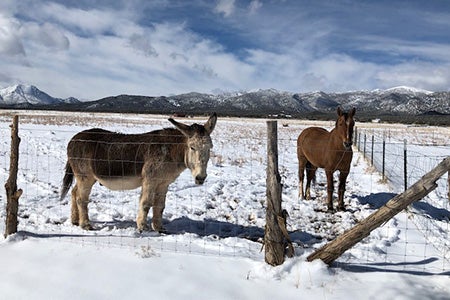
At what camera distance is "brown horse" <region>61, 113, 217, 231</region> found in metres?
6.74

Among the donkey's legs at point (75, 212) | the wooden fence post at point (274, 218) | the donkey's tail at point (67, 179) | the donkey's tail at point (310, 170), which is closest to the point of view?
the wooden fence post at point (274, 218)

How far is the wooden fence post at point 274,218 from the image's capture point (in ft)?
16.4

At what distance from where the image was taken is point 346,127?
8.72 meters

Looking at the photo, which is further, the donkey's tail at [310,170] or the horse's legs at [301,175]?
the donkey's tail at [310,170]

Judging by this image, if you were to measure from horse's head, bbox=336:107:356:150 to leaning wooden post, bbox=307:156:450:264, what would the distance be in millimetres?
4051

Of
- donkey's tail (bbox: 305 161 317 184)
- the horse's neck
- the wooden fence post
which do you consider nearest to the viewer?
the wooden fence post

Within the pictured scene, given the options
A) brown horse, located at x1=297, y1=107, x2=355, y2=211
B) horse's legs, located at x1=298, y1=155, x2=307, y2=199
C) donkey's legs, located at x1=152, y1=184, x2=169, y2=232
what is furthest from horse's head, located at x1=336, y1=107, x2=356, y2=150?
donkey's legs, located at x1=152, y1=184, x2=169, y2=232

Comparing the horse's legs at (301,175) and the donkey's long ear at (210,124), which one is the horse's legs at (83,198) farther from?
the horse's legs at (301,175)

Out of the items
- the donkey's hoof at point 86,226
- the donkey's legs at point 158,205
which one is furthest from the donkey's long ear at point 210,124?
the donkey's hoof at point 86,226

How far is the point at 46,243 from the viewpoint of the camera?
5.79 m

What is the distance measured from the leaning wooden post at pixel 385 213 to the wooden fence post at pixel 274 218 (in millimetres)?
410

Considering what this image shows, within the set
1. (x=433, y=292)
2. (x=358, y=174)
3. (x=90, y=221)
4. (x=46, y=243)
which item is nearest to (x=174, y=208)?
(x=90, y=221)

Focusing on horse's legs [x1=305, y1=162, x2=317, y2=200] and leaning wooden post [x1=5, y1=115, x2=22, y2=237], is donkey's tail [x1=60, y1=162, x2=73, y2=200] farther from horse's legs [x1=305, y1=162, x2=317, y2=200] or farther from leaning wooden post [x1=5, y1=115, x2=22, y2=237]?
horse's legs [x1=305, y1=162, x2=317, y2=200]

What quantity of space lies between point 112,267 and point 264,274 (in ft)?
6.43
